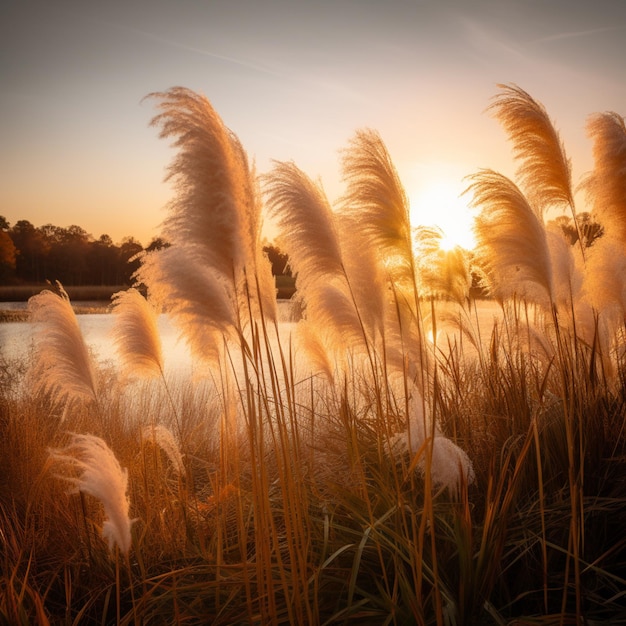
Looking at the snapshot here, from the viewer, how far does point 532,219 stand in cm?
354

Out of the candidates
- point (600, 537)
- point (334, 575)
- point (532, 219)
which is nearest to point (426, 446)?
point (334, 575)

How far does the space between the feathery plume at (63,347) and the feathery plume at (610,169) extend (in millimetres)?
4010

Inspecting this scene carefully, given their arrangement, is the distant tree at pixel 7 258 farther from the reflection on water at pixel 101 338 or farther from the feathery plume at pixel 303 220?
the feathery plume at pixel 303 220

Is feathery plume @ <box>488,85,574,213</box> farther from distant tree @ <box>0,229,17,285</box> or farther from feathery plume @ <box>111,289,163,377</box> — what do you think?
distant tree @ <box>0,229,17,285</box>

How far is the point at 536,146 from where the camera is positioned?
4.17 meters

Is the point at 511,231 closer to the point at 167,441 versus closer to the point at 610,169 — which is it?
the point at 610,169

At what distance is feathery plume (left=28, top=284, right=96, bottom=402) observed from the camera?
3.81 metres

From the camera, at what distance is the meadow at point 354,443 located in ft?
7.59

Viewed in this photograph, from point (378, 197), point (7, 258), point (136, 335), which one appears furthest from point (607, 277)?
point (7, 258)

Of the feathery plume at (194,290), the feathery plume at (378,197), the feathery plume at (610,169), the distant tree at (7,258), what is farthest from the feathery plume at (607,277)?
the distant tree at (7,258)

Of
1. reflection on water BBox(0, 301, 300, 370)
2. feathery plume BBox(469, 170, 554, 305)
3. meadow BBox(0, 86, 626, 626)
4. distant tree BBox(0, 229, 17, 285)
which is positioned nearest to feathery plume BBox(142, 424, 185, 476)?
meadow BBox(0, 86, 626, 626)

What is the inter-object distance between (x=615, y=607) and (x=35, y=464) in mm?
5017

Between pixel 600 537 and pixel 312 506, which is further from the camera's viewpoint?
pixel 312 506

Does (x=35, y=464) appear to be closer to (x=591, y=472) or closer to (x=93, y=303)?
(x=591, y=472)
